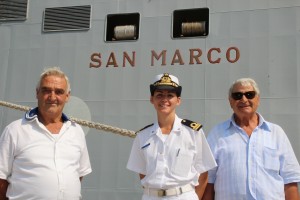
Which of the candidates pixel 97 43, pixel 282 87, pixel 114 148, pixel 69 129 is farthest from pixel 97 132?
pixel 69 129

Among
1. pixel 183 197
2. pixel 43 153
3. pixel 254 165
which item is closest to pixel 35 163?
pixel 43 153

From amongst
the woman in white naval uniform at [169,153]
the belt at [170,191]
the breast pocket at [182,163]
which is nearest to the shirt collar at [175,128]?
the woman in white naval uniform at [169,153]

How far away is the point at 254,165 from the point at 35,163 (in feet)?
5.03

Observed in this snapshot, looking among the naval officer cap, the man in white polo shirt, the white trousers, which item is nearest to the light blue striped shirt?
the white trousers

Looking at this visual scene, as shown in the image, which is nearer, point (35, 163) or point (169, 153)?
point (35, 163)

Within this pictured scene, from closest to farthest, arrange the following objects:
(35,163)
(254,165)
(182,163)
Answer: (35,163) < (182,163) < (254,165)

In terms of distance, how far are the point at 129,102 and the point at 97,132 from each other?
692 mm

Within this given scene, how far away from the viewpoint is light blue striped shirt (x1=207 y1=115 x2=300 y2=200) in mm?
2791

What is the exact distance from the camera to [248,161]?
111 inches

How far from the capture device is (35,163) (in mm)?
2508

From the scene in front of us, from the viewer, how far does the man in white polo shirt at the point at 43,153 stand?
98.5 inches

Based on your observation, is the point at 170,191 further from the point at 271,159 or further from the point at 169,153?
the point at 271,159

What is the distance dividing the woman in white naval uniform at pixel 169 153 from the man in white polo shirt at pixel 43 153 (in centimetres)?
47

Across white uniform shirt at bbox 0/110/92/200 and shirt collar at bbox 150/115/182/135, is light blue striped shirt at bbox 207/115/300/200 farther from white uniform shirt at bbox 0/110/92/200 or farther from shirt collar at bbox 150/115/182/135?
white uniform shirt at bbox 0/110/92/200
